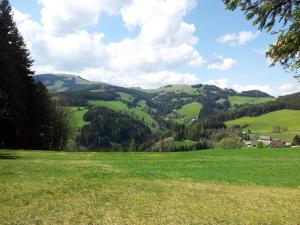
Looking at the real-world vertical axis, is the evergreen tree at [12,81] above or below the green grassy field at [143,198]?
above

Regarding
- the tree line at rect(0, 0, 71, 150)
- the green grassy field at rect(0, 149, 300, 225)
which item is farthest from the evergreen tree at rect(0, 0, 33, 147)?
the green grassy field at rect(0, 149, 300, 225)

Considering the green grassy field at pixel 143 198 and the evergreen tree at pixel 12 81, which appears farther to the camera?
the evergreen tree at pixel 12 81

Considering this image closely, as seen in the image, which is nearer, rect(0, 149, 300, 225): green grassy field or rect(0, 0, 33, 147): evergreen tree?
rect(0, 149, 300, 225): green grassy field

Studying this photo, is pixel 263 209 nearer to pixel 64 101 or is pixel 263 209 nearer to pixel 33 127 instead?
pixel 33 127

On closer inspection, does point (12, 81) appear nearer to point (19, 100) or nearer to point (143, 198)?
point (19, 100)

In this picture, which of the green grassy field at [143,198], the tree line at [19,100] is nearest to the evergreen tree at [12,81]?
the tree line at [19,100]

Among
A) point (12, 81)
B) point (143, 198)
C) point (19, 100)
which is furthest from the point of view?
point (19, 100)

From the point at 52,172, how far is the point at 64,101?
5235 cm

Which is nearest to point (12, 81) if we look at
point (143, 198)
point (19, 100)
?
point (19, 100)

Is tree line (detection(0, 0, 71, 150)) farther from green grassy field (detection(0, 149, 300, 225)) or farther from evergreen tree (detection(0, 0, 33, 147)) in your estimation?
green grassy field (detection(0, 149, 300, 225))

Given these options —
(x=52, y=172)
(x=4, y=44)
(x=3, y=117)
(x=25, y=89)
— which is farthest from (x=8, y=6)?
(x=52, y=172)

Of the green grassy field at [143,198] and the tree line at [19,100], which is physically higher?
the tree line at [19,100]

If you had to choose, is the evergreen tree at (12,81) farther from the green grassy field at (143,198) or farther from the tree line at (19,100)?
the green grassy field at (143,198)

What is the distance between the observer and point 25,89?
6328 centimetres
